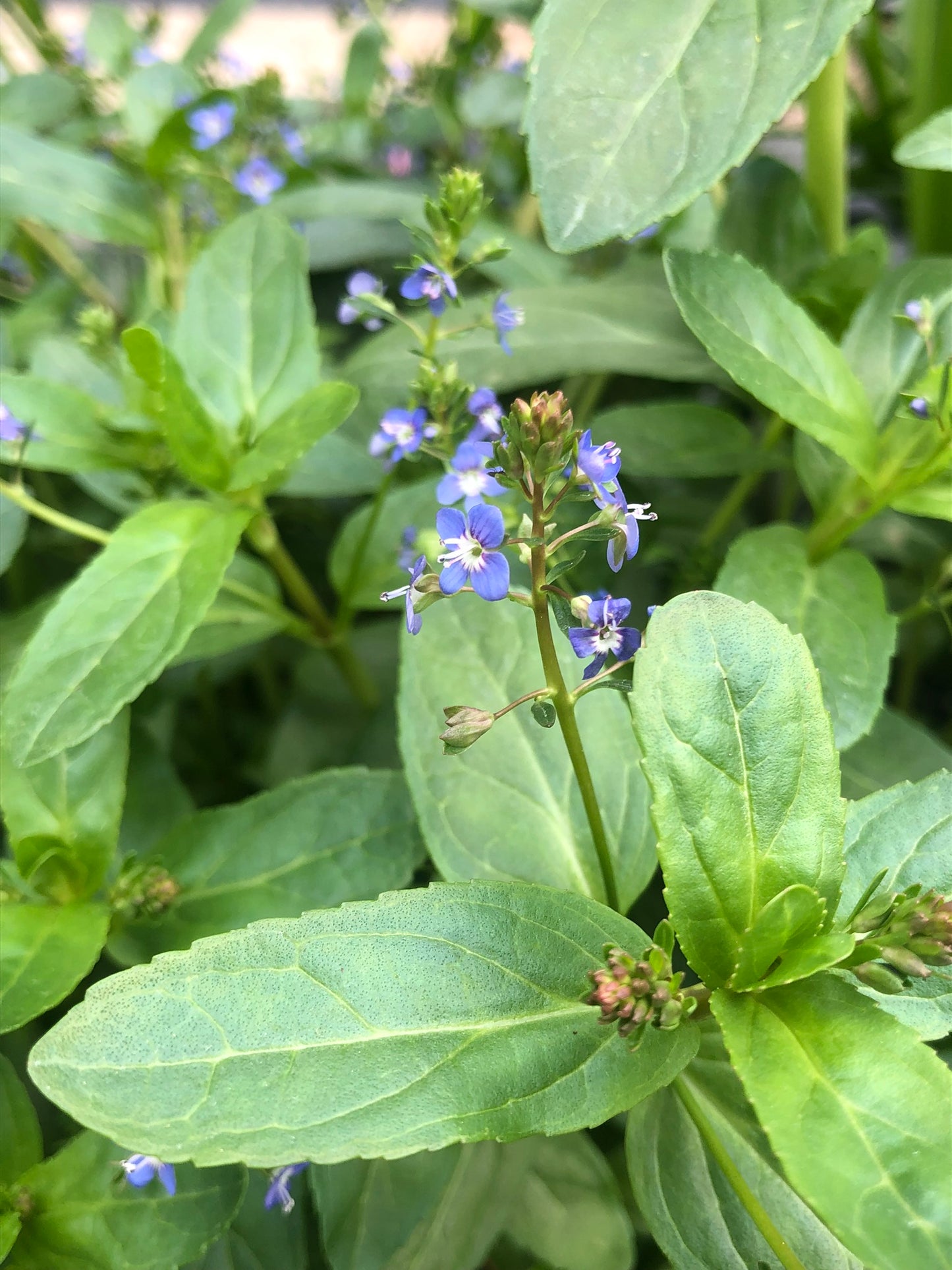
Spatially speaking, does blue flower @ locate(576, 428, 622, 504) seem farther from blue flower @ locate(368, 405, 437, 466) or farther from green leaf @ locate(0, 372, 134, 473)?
green leaf @ locate(0, 372, 134, 473)

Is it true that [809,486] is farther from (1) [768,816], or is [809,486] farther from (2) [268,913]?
(2) [268,913]

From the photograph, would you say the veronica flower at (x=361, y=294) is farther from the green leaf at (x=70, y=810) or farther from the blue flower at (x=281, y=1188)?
the blue flower at (x=281, y=1188)

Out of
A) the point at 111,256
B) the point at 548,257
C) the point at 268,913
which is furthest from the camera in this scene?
the point at 111,256

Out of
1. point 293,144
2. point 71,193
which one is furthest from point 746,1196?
point 293,144

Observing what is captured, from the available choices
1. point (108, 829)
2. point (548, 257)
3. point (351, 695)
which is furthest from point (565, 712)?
point (548, 257)

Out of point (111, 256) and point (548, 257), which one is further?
point (111, 256)

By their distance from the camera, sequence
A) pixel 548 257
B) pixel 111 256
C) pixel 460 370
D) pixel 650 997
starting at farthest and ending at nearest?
pixel 111 256 → pixel 548 257 → pixel 460 370 → pixel 650 997

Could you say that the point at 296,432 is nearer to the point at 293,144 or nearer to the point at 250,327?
the point at 250,327
